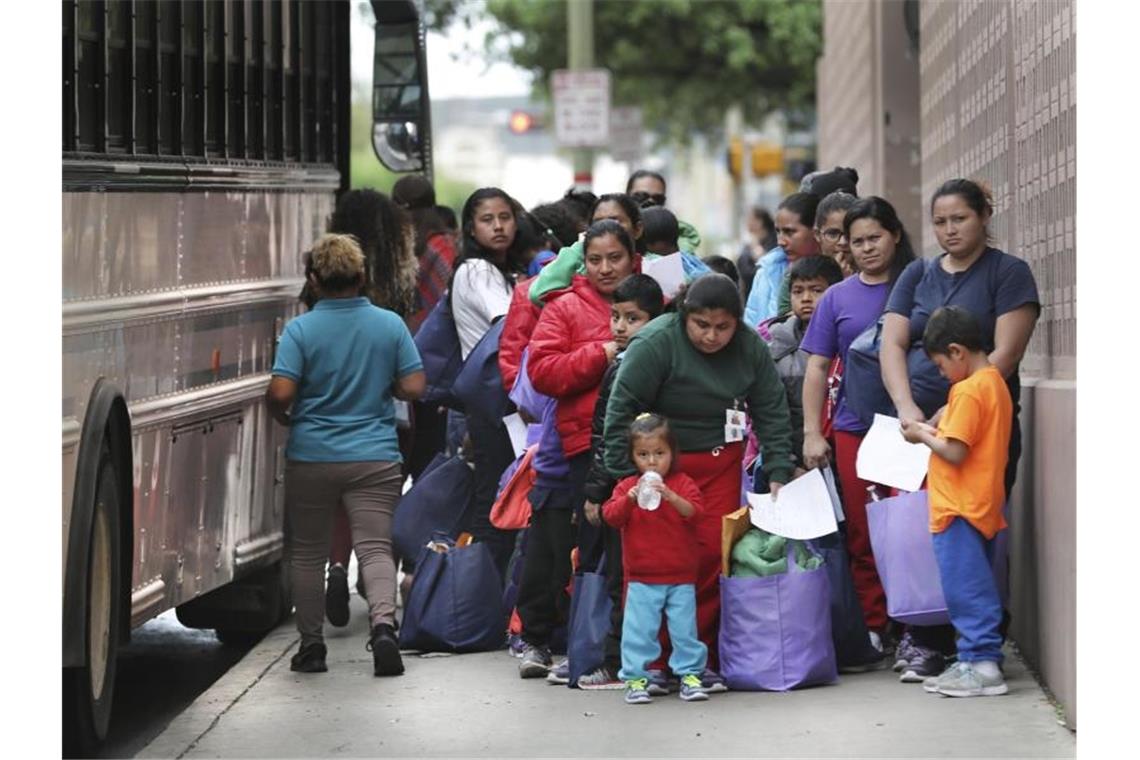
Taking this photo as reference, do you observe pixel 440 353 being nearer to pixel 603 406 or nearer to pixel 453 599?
pixel 453 599

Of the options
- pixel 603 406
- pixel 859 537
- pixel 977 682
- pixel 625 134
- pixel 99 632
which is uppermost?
pixel 625 134

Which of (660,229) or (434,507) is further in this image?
(434,507)

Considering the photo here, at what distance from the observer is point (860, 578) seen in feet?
32.1

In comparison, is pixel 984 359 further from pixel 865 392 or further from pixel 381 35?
pixel 381 35

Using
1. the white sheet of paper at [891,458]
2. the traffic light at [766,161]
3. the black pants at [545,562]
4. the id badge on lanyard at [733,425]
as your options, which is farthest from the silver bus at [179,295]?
the traffic light at [766,161]

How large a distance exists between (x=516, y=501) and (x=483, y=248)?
1.23 metres

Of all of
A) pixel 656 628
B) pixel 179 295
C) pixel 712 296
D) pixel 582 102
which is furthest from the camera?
pixel 582 102

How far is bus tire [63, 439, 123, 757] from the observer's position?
304 inches

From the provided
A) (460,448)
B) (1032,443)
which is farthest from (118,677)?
(1032,443)

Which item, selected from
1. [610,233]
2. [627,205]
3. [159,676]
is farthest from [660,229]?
[159,676]

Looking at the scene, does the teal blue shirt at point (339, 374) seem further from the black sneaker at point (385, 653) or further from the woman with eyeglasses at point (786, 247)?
the woman with eyeglasses at point (786, 247)

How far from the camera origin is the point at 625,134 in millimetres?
31641

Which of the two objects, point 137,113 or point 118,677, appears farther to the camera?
point 118,677
